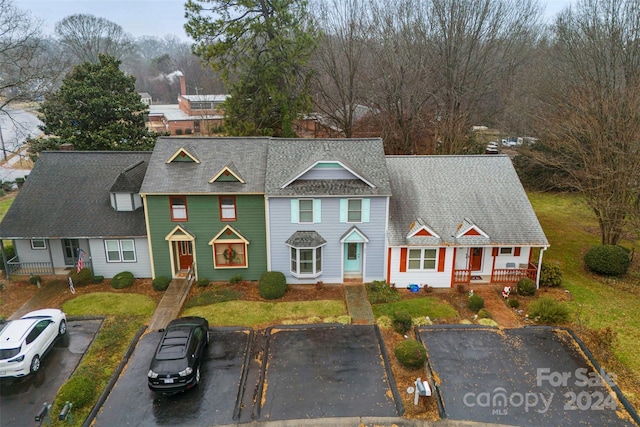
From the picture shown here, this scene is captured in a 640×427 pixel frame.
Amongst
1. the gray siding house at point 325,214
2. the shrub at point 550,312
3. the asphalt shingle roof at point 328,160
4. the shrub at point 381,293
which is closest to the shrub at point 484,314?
the shrub at point 550,312

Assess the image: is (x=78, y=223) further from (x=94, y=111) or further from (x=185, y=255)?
(x=94, y=111)

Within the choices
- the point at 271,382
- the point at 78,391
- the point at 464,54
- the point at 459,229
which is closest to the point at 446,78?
the point at 464,54

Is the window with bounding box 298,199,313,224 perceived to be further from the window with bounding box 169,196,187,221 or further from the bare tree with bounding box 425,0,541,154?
the bare tree with bounding box 425,0,541,154

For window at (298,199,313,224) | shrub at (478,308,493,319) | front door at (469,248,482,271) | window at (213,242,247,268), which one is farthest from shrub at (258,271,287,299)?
front door at (469,248,482,271)

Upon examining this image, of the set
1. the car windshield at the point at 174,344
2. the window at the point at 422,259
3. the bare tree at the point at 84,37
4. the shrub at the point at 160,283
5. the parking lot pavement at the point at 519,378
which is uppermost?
the bare tree at the point at 84,37

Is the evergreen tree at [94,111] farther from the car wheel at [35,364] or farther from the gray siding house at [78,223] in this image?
the car wheel at [35,364]

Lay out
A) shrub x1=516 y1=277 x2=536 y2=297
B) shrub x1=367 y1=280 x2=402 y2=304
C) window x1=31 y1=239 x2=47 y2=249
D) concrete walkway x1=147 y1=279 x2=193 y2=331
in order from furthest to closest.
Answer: window x1=31 y1=239 x2=47 y2=249 → shrub x1=516 y1=277 x2=536 y2=297 → shrub x1=367 y1=280 x2=402 y2=304 → concrete walkway x1=147 y1=279 x2=193 y2=331

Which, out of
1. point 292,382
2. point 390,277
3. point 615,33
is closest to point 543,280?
point 390,277
